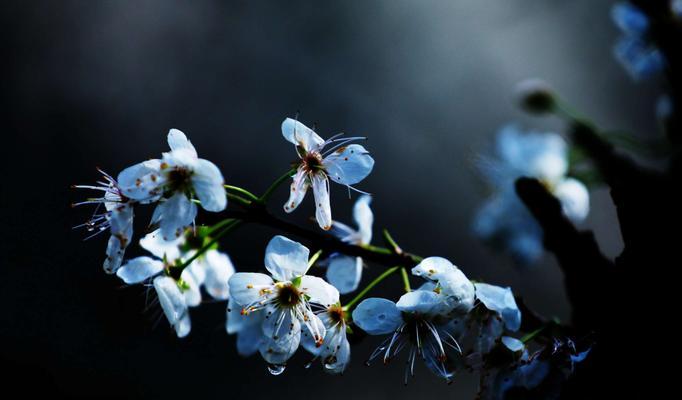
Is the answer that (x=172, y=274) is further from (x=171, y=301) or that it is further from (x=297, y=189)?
(x=297, y=189)

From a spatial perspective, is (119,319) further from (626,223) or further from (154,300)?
(626,223)

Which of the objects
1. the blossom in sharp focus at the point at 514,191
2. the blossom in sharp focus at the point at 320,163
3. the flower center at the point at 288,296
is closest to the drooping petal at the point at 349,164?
the blossom in sharp focus at the point at 320,163

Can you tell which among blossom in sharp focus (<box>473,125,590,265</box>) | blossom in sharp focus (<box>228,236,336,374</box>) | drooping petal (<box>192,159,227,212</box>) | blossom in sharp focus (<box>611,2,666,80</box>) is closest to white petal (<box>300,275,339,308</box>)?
blossom in sharp focus (<box>228,236,336,374</box>)

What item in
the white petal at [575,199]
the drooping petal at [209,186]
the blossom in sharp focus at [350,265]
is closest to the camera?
the drooping petal at [209,186]

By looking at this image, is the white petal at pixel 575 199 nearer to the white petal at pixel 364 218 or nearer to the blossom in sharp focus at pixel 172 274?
the white petal at pixel 364 218

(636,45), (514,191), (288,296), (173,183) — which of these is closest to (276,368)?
(288,296)

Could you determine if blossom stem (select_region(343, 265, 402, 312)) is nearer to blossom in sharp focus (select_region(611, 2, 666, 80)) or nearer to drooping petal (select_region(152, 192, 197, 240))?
drooping petal (select_region(152, 192, 197, 240))
